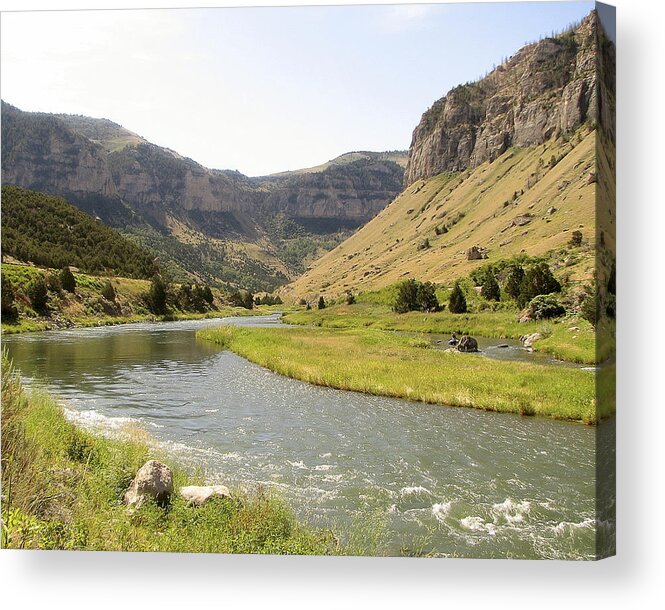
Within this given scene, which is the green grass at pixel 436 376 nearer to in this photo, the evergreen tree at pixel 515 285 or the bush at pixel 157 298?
the evergreen tree at pixel 515 285

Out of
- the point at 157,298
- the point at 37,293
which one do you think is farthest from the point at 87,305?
the point at 157,298

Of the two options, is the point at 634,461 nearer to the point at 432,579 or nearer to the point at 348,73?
the point at 432,579

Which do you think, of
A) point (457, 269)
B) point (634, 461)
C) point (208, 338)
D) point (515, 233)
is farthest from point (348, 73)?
point (515, 233)

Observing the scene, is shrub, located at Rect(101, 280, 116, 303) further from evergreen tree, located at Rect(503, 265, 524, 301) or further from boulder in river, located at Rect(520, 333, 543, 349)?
boulder in river, located at Rect(520, 333, 543, 349)

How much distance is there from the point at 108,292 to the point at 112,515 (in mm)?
43953

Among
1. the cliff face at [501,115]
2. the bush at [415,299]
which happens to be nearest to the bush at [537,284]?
the bush at [415,299]

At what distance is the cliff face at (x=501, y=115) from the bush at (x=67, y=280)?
43.1 metres

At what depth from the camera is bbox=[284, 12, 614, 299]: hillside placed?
15.7 meters

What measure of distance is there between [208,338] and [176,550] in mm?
28404

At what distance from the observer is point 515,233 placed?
63.3 meters

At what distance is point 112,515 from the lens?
884 centimetres

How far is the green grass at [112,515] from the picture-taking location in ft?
28.3

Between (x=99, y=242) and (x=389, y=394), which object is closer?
(x=389, y=394)

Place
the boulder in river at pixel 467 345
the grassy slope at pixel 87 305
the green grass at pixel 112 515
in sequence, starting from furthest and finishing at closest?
the grassy slope at pixel 87 305 < the boulder in river at pixel 467 345 < the green grass at pixel 112 515
